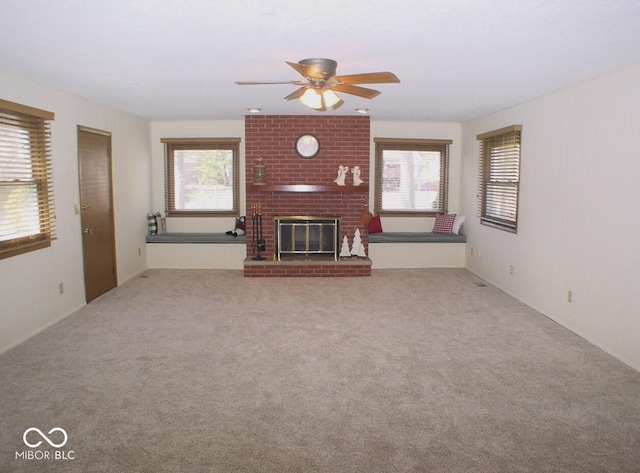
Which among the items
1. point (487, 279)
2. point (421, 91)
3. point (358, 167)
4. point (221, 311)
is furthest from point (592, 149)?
point (221, 311)

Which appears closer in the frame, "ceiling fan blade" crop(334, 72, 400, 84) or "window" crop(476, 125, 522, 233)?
"ceiling fan blade" crop(334, 72, 400, 84)

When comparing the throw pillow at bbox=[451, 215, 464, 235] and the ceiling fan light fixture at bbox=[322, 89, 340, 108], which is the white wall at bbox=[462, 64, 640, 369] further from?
the ceiling fan light fixture at bbox=[322, 89, 340, 108]

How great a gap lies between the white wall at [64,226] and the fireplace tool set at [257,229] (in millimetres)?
1662

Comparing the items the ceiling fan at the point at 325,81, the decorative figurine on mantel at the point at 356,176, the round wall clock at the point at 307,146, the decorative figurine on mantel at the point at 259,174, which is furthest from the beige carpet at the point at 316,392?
the round wall clock at the point at 307,146

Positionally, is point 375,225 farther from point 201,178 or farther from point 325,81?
point 325,81

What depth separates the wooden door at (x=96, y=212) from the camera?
539 cm

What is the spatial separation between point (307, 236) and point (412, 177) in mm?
2109

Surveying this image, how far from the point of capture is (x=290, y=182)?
23.3ft

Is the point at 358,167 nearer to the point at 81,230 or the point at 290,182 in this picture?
the point at 290,182

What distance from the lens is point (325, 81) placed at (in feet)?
10.9

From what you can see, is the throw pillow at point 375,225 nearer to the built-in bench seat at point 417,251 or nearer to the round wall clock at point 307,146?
the built-in bench seat at point 417,251

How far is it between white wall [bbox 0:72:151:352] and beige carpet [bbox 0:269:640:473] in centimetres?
25

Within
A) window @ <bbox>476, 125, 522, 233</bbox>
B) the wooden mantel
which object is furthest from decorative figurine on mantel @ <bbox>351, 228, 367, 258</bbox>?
window @ <bbox>476, 125, 522, 233</bbox>

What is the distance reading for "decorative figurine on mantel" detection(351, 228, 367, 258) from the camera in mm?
7094
